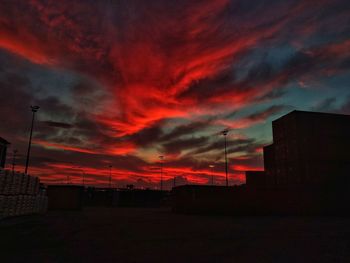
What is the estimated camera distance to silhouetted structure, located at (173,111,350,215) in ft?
119

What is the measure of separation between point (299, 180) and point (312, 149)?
4831 millimetres

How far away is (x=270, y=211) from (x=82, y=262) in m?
33.1

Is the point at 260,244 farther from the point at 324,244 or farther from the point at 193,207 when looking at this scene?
the point at 193,207

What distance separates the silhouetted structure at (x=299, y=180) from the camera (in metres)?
36.3

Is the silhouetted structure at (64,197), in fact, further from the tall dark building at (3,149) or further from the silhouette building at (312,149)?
the silhouette building at (312,149)

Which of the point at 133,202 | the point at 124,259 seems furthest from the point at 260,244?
the point at 133,202

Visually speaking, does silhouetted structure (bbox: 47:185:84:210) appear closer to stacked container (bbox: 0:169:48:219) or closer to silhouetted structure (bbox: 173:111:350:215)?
stacked container (bbox: 0:169:48:219)

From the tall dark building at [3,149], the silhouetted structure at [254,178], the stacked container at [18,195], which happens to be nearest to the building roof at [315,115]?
the silhouetted structure at [254,178]

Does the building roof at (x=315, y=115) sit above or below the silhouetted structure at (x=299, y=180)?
above

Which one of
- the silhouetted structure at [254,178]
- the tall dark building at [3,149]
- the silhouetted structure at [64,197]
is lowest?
the silhouetted structure at [64,197]

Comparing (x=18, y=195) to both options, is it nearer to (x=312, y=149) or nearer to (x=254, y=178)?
(x=312, y=149)

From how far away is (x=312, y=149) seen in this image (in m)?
39.5

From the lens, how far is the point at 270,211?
36.3m

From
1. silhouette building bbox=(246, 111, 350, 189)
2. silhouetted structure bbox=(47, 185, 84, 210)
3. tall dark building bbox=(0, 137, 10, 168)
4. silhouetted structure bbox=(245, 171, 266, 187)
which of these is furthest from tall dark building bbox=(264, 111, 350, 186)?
tall dark building bbox=(0, 137, 10, 168)
